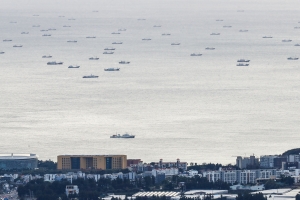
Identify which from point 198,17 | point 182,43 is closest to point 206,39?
point 182,43

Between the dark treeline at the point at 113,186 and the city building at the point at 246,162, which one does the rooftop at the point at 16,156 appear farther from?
the city building at the point at 246,162

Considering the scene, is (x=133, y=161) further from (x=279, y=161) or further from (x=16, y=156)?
(x=279, y=161)

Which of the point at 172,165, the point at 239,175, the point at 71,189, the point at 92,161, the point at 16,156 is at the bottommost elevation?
the point at 71,189

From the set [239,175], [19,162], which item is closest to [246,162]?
[239,175]

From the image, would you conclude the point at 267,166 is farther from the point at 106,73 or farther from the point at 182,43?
the point at 182,43

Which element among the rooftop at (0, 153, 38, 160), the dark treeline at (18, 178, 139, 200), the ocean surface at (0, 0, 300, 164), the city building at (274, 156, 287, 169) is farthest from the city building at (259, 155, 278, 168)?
the rooftop at (0, 153, 38, 160)

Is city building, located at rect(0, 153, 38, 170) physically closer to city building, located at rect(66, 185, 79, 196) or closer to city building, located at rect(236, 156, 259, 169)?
city building, located at rect(236, 156, 259, 169)
